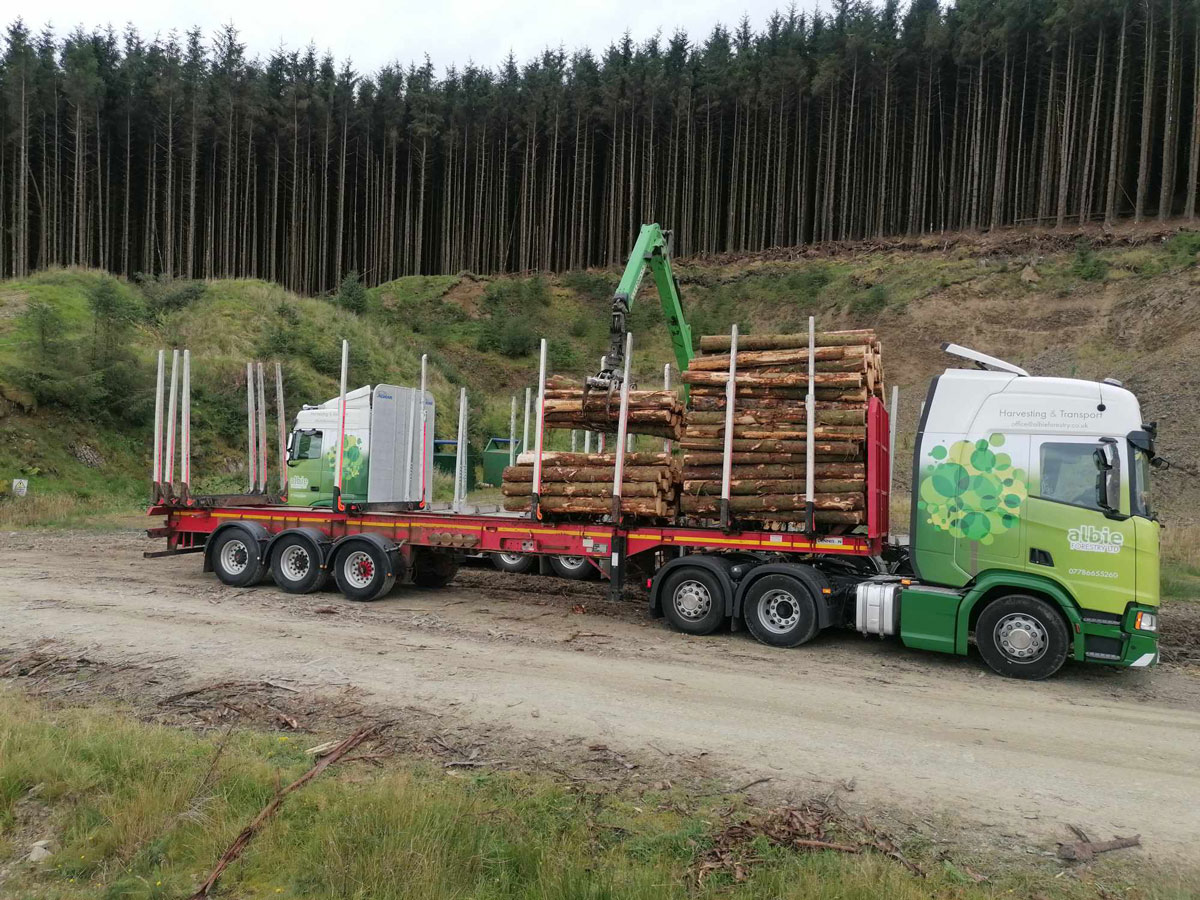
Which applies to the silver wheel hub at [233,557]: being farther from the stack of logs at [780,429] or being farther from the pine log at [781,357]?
the pine log at [781,357]

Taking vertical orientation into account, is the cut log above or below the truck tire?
above

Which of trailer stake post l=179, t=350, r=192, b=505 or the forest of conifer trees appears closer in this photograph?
trailer stake post l=179, t=350, r=192, b=505

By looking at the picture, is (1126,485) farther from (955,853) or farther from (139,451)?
(139,451)

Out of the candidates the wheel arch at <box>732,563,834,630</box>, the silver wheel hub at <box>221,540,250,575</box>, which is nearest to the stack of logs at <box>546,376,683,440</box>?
the wheel arch at <box>732,563,834,630</box>

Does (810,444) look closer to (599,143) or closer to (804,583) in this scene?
(804,583)

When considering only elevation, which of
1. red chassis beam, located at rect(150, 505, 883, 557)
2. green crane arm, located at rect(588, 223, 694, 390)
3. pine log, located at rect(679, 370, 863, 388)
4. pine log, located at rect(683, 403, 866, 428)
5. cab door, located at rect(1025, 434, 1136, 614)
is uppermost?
green crane arm, located at rect(588, 223, 694, 390)

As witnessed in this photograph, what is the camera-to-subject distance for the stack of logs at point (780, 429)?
9.94 m

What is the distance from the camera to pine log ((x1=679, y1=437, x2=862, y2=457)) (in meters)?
9.91

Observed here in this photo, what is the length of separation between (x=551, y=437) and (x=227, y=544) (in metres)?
17.5

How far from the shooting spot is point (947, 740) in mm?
6652

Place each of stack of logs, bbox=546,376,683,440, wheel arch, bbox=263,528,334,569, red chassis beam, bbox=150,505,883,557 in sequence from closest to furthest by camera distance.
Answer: red chassis beam, bbox=150,505,883,557, stack of logs, bbox=546,376,683,440, wheel arch, bbox=263,528,334,569

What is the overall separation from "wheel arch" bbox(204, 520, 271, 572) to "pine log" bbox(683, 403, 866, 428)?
7440 mm

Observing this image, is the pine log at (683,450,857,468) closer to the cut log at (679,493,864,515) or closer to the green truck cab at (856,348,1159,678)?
the cut log at (679,493,864,515)

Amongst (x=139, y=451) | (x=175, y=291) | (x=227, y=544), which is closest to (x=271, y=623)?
(x=227, y=544)
